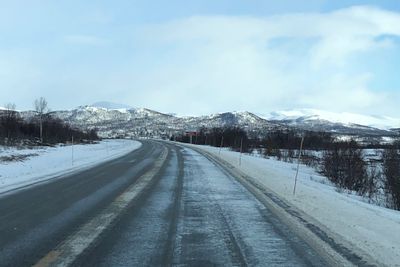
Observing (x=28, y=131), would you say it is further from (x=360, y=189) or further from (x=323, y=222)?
(x=323, y=222)

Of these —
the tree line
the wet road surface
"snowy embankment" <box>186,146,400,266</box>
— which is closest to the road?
the wet road surface

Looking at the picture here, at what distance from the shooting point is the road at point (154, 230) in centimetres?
659

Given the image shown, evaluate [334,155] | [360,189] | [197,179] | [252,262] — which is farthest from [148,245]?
[334,155]

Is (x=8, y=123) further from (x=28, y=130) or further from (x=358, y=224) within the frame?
(x=358, y=224)

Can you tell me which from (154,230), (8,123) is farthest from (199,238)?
(8,123)

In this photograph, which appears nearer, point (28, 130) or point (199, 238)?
point (199, 238)

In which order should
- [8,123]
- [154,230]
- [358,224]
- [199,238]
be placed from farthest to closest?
[8,123] → [358,224] → [154,230] → [199,238]

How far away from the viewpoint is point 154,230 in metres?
8.51

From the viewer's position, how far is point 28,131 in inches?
3164

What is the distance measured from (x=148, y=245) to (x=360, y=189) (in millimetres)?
20526

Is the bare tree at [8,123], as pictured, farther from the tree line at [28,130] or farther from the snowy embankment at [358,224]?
the snowy embankment at [358,224]

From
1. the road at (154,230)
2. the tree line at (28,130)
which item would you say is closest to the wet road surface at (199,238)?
the road at (154,230)

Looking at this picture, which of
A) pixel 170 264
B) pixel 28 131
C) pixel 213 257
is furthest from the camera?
pixel 28 131

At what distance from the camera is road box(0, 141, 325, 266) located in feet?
21.6
